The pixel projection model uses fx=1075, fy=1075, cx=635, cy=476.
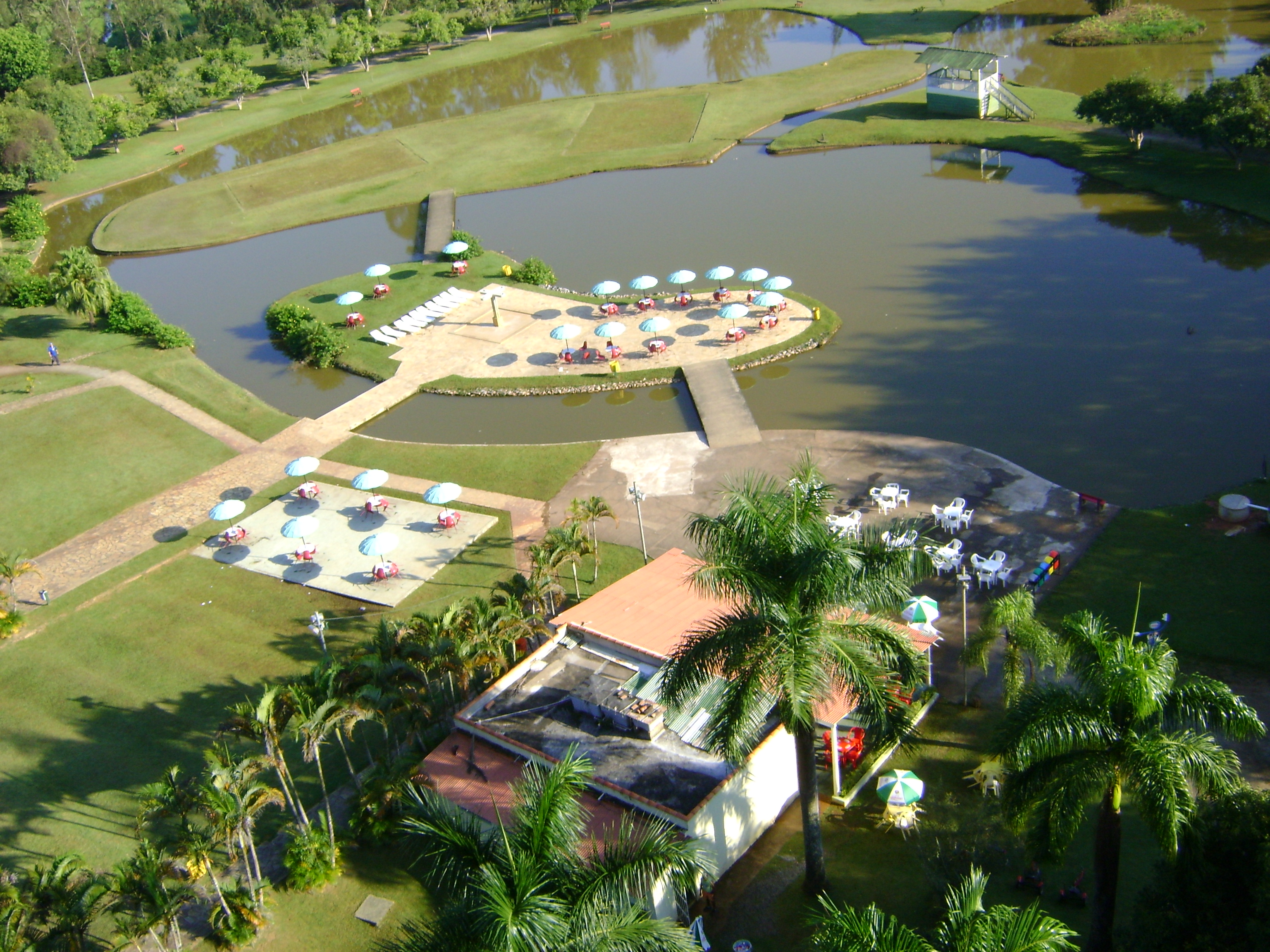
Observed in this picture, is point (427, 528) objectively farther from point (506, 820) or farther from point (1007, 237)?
point (1007, 237)

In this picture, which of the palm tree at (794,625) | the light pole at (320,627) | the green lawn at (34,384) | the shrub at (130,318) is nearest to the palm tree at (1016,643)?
the palm tree at (794,625)

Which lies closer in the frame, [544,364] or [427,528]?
[427,528]

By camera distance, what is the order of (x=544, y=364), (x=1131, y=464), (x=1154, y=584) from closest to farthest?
(x=1154, y=584)
(x=1131, y=464)
(x=544, y=364)

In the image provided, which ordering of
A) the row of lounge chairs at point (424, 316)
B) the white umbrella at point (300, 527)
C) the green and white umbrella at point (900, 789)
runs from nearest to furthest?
1. the green and white umbrella at point (900, 789)
2. the white umbrella at point (300, 527)
3. the row of lounge chairs at point (424, 316)

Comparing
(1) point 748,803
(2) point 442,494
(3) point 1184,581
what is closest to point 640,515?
(2) point 442,494

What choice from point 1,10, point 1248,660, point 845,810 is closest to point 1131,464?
point 1248,660

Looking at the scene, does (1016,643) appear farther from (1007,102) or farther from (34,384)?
(1007,102)

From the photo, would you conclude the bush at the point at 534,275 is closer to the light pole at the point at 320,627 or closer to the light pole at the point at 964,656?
the light pole at the point at 320,627
